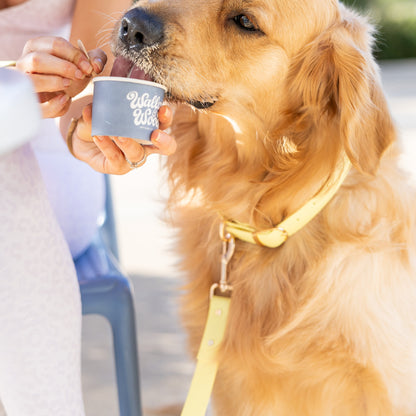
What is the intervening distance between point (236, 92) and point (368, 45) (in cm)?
38

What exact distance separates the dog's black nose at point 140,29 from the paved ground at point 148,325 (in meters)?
0.56

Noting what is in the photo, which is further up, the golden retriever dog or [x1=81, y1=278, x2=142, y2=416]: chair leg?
the golden retriever dog

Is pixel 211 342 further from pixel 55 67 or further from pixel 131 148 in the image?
pixel 55 67

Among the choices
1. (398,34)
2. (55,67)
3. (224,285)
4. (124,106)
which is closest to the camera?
(124,106)

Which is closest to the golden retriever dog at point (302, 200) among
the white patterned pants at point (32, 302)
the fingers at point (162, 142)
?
the fingers at point (162, 142)

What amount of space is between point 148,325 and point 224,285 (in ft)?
4.32

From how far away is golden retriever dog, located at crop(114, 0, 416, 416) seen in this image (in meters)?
Answer: 1.40

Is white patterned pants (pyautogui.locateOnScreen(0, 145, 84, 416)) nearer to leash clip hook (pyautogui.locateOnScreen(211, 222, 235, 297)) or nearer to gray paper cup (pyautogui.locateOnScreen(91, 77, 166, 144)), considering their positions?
gray paper cup (pyautogui.locateOnScreen(91, 77, 166, 144))

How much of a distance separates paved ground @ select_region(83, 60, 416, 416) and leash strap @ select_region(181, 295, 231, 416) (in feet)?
0.79

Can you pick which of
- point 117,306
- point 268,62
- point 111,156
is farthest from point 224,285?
point 268,62

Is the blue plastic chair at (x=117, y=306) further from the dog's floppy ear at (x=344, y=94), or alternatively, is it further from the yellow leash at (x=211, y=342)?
the dog's floppy ear at (x=344, y=94)

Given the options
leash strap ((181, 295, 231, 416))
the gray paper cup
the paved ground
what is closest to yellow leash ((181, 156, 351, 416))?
leash strap ((181, 295, 231, 416))

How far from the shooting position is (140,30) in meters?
1.32

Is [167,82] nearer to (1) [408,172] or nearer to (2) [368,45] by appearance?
(2) [368,45]
